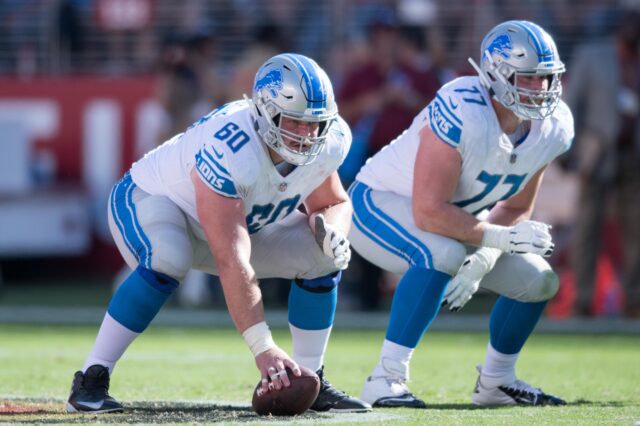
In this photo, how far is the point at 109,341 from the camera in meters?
4.91

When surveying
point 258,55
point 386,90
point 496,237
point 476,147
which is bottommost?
point 386,90

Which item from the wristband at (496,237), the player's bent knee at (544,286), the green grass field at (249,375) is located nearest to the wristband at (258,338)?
the green grass field at (249,375)

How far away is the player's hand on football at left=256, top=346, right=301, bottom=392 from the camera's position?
4.57 metres

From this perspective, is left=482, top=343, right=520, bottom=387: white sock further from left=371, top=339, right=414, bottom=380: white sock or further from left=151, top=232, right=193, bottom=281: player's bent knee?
left=151, top=232, right=193, bottom=281: player's bent knee

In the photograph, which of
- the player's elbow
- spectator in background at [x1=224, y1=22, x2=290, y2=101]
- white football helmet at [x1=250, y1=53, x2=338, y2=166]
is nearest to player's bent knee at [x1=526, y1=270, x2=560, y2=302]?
the player's elbow

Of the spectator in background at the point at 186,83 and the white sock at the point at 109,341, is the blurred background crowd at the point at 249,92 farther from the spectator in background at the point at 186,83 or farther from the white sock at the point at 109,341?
the white sock at the point at 109,341

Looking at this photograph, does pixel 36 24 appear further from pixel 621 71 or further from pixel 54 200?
pixel 621 71

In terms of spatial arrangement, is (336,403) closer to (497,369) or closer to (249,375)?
(497,369)

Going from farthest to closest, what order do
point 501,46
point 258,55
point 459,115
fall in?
point 258,55 → point 501,46 → point 459,115

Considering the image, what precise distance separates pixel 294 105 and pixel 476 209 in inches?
46.5

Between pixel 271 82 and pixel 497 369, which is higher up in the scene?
pixel 271 82

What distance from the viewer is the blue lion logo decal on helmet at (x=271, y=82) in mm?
4883

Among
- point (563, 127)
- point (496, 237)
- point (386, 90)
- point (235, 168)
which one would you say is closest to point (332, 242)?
point (235, 168)

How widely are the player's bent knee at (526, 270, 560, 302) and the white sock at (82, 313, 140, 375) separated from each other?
173cm
